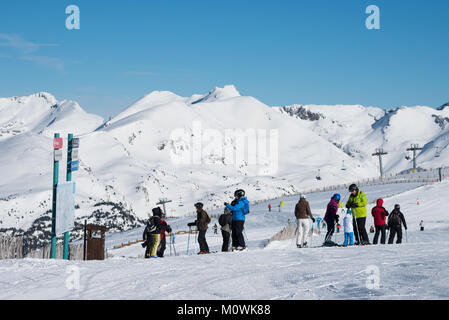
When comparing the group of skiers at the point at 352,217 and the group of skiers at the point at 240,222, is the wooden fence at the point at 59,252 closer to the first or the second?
the group of skiers at the point at 240,222

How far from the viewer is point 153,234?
15164mm

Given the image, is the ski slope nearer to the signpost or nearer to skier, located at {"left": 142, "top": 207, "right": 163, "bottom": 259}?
the signpost

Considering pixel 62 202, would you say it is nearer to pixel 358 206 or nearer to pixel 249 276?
pixel 249 276

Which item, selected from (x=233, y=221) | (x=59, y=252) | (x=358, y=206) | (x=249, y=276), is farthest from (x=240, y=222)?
(x=59, y=252)

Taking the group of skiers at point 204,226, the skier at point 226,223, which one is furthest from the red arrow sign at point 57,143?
the skier at point 226,223

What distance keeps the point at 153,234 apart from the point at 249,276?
18.3ft

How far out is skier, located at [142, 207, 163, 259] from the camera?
1487 cm

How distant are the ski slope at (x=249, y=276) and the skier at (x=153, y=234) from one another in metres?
1.45

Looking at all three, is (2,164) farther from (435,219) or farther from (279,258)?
(279,258)
